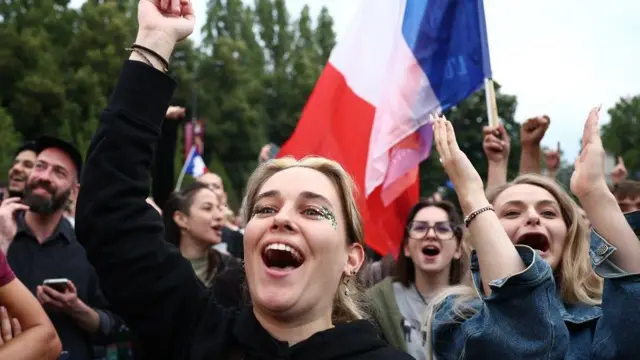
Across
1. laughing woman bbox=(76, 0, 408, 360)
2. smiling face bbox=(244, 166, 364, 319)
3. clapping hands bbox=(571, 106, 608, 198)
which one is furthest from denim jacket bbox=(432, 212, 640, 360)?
smiling face bbox=(244, 166, 364, 319)

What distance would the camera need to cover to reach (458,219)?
5.58m

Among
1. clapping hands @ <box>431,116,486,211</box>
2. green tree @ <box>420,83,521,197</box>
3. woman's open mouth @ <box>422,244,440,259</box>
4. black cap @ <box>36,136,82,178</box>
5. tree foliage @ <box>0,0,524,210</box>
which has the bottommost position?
clapping hands @ <box>431,116,486,211</box>

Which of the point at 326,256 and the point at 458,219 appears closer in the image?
the point at 326,256

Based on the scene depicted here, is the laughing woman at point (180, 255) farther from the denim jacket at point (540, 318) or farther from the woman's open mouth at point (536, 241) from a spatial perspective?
the woman's open mouth at point (536, 241)

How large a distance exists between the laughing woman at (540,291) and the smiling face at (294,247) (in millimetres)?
453

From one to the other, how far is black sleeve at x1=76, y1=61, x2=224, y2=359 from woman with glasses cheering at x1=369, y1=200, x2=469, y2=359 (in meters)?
2.79

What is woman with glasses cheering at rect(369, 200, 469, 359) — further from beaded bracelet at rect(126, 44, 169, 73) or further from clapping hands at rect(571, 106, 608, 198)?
beaded bracelet at rect(126, 44, 169, 73)

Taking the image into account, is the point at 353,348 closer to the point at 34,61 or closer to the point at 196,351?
the point at 196,351

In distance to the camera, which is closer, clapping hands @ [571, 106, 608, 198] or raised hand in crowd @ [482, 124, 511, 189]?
clapping hands @ [571, 106, 608, 198]

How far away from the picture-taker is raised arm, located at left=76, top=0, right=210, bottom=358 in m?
2.26

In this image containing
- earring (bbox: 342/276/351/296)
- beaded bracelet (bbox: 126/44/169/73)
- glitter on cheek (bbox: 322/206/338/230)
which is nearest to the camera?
beaded bracelet (bbox: 126/44/169/73)

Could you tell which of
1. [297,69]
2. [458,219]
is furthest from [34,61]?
[458,219]

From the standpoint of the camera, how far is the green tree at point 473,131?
3625 centimetres

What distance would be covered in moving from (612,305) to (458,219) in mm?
3112
